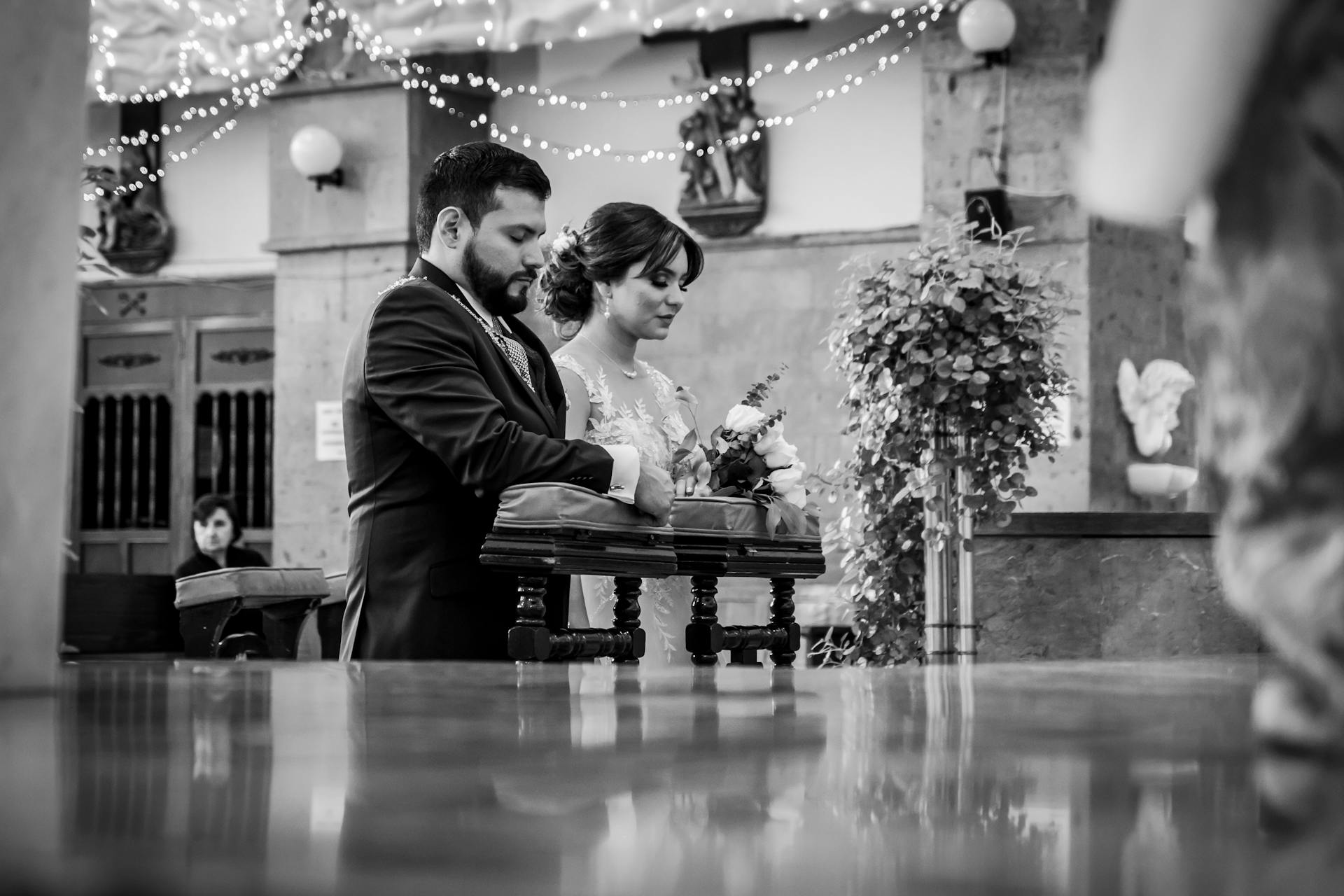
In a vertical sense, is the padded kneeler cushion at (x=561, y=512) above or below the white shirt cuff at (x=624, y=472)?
below

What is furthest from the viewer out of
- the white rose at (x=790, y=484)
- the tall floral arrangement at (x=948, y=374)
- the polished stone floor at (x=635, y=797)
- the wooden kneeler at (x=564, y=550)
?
the tall floral arrangement at (x=948, y=374)

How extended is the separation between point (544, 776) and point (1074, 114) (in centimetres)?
23

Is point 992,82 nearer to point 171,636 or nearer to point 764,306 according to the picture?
point 764,306

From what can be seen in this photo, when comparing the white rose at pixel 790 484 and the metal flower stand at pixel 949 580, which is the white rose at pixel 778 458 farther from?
the metal flower stand at pixel 949 580

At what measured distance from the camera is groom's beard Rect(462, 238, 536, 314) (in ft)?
10.1

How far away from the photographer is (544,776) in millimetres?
495

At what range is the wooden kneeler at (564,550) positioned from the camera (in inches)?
105

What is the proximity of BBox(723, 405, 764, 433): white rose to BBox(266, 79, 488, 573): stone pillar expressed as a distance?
21.7 ft

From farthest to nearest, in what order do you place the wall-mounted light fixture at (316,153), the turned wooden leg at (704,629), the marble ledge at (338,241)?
the marble ledge at (338,241) → the wall-mounted light fixture at (316,153) → the turned wooden leg at (704,629)

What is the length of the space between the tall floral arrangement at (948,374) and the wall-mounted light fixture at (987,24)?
2.94m

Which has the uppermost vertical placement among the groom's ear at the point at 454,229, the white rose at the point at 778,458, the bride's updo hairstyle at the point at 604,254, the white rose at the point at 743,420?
the bride's updo hairstyle at the point at 604,254

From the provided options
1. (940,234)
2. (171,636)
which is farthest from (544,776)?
(940,234)

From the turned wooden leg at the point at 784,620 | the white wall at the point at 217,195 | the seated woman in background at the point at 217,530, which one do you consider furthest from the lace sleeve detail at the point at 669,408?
the white wall at the point at 217,195

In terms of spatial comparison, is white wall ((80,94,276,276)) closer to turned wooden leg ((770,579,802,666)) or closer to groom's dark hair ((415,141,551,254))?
turned wooden leg ((770,579,802,666))
